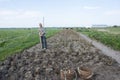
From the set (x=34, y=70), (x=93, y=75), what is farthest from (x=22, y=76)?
(x=93, y=75)

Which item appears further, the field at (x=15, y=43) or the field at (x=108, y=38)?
the field at (x=108, y=38)

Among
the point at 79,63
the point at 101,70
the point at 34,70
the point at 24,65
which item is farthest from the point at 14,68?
the point at 101,70

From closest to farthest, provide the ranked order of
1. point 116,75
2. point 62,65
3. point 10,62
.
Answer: point 116,75
point 62,65
point 10,62

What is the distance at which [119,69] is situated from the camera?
1206cm

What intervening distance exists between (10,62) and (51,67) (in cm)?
354

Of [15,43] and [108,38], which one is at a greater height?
[108,38]

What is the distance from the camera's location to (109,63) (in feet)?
44.0

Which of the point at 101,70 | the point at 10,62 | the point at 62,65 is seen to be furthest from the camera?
the point at 10,62

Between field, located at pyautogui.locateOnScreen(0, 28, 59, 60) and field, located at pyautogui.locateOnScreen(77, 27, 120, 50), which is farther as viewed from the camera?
field, located at pyautogui.locateOnScreen(77, 27, 120, 50)

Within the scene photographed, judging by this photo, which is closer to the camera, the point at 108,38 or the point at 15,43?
the point at 15,43

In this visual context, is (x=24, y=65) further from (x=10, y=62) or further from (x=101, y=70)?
(x=101, y=70)

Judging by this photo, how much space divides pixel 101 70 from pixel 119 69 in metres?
0.92

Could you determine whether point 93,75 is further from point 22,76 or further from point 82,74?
point 22,76

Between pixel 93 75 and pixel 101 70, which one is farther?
pixel 101 70
